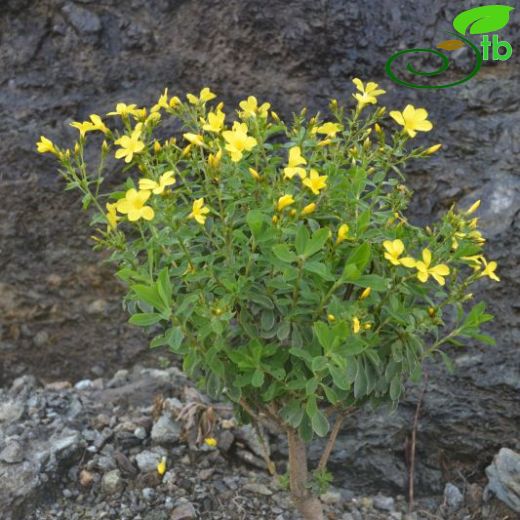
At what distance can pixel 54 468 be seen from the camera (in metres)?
3.17

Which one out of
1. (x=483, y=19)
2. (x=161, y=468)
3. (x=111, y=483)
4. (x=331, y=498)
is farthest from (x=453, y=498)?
(x=483, y=19)

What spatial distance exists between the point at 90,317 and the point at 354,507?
163 centimetres

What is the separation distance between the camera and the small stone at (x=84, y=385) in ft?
12.9

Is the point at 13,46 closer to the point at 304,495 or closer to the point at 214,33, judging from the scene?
the point at 214,33

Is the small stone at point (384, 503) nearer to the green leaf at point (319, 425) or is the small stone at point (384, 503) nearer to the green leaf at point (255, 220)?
the green leaf at point (319, 425)

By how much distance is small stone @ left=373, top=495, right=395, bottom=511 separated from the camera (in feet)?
10.9

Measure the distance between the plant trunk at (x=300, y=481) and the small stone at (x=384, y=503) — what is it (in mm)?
559

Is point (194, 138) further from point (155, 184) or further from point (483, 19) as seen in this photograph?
point (483, 19)

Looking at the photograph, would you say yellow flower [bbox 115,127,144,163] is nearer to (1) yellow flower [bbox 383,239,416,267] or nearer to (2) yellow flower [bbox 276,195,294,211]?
(2) yellow flower [bbox 276,195,294,211]

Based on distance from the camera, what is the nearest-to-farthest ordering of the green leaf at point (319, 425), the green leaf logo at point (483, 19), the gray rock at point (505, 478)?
the green leaf at point (319, 425)
the gray rock at point (505, 478)
the green leaf logo at point (483, 19)

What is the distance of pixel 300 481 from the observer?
280 cm

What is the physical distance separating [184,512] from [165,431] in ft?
1.38

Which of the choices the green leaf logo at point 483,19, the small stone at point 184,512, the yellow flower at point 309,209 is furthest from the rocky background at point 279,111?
the yellow flower at point 309,209

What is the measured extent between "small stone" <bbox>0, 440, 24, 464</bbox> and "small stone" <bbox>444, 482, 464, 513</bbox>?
180 cm
